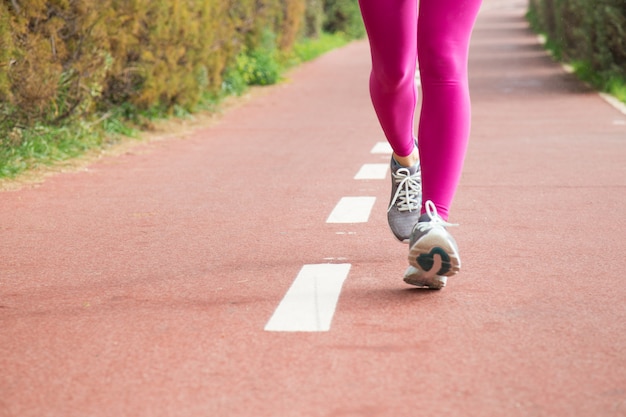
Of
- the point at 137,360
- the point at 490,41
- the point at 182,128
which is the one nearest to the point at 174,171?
the point at 182,128

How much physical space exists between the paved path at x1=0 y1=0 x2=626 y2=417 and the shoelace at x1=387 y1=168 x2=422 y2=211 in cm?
23

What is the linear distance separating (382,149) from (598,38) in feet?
21.9

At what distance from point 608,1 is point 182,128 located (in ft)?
18.7

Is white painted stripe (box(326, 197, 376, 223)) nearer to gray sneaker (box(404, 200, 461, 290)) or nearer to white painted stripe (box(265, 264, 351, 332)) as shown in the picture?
white painted stripe (box(265, 264, 351, 332))

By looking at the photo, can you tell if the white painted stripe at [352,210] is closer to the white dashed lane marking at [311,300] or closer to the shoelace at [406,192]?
the white dashed lane marking at [311,300]

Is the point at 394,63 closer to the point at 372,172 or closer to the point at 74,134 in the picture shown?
the point at 372,172

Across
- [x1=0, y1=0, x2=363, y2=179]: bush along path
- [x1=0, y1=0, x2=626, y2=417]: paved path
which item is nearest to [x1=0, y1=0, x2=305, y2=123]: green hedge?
[x1=0, y1=0, x2=363, y2=179]: bush along path

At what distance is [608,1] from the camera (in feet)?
45.4

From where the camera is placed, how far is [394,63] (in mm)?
4273

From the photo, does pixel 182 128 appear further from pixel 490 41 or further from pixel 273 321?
pixel 490 41

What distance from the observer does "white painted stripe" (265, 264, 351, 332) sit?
3.46m

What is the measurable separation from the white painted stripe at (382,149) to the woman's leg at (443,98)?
4.78 metres

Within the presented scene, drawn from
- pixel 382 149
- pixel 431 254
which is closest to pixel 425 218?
pixel 431 254

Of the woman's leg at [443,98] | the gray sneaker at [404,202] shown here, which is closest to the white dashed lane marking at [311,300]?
the gray sneaker at [404,202]
